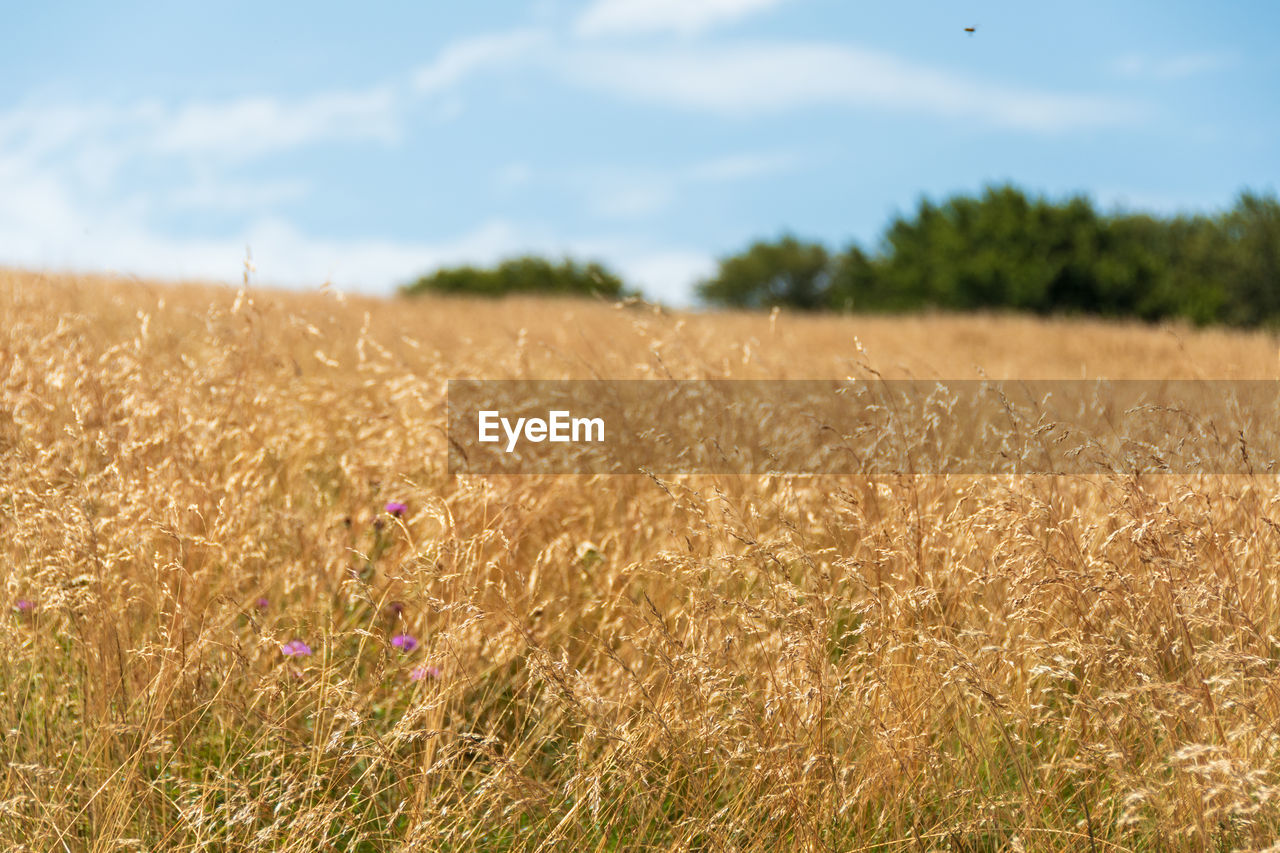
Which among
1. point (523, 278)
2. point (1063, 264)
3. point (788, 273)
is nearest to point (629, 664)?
Answer: point (1063, 264)

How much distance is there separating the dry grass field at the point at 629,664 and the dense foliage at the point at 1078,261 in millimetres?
30323

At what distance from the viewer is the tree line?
29031mm

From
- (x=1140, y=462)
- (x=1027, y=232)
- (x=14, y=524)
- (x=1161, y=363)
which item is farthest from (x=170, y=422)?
Result: (x=1027, y=232)

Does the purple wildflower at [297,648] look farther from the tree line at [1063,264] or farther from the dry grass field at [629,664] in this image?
the tree line at [1063,264]

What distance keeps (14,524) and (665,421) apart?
2.28 meters

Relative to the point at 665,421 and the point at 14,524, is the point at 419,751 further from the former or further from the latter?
the point at 665,421

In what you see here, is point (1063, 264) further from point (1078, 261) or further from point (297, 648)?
point (297, 648)

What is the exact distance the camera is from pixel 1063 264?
32.2 m

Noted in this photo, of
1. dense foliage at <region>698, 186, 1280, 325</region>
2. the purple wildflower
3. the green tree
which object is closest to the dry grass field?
the purple wildflower

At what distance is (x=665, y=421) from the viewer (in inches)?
153

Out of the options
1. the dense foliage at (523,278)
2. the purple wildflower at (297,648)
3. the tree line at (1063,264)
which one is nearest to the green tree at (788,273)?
the tree line at (1063,264)

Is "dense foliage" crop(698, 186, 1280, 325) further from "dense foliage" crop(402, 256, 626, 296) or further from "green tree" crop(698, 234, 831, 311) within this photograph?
"dense foliage" crop(402, 256, 626, 296)

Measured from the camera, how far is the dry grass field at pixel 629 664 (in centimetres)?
213
